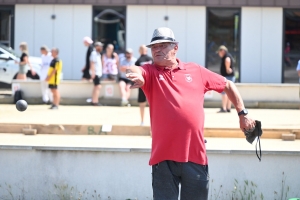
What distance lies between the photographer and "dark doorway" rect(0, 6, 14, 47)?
2416 centimetres

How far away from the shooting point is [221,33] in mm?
24062

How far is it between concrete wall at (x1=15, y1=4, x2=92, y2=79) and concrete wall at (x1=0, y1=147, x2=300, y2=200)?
15.5m

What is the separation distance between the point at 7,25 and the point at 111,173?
1736 cm

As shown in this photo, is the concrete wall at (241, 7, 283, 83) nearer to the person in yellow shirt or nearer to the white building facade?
the white building facade

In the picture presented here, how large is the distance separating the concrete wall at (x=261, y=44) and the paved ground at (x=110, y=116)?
6.17 m

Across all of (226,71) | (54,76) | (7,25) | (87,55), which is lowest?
(54,76)

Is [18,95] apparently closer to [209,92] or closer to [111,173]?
[209,92]

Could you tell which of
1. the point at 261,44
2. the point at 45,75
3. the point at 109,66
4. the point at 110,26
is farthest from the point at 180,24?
the point at 45,75

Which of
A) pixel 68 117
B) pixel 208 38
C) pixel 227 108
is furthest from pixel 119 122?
pixel 208 38

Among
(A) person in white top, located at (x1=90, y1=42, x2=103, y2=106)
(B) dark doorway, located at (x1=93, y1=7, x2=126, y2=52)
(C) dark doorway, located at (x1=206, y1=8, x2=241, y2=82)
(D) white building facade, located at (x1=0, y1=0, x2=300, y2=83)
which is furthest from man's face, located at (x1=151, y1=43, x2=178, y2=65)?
(B) dark doorway, located at (x1=93, y1=7, x2=126, y2=52)

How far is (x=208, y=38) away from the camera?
23.9 m

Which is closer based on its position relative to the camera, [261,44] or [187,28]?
[187,28]

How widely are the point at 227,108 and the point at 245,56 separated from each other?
7332 mm

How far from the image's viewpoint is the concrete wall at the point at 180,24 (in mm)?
23469
